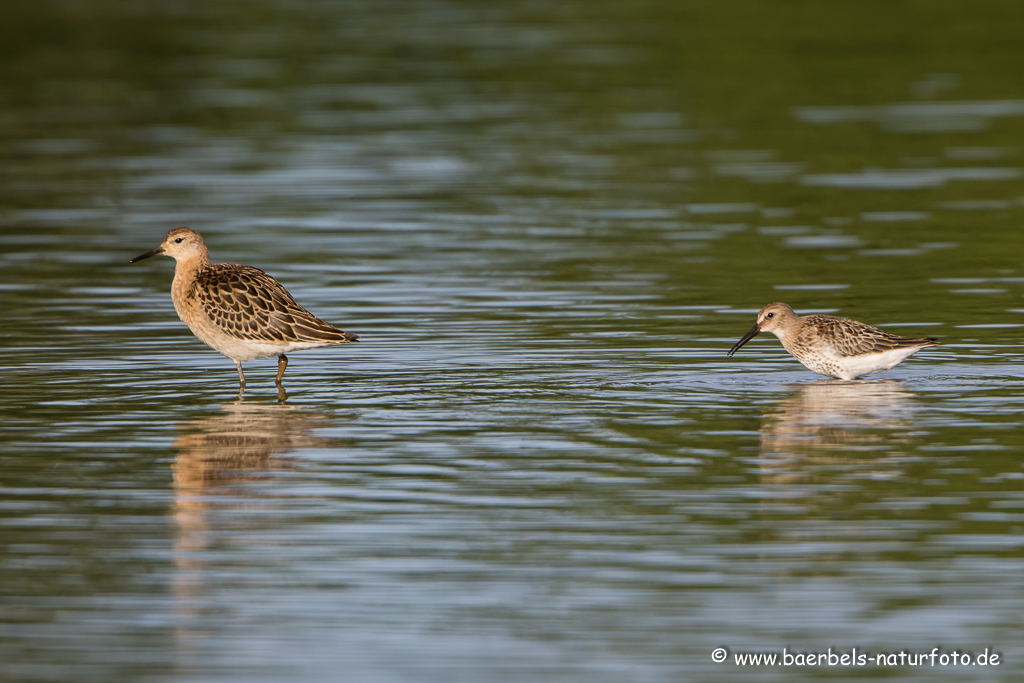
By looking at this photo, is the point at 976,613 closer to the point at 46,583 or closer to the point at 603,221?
the point at 46,583

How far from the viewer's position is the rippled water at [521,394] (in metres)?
9.62

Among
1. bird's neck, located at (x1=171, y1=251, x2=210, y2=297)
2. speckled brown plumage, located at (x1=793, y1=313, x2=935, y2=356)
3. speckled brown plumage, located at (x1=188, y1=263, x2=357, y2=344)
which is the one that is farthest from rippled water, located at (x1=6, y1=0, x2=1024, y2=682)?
bird's neck, located at (x1=171, y1=251, x2=210, y2=297)

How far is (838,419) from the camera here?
14.1m

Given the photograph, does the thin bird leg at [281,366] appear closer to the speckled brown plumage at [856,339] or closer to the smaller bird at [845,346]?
the smaller bird at [845,346]

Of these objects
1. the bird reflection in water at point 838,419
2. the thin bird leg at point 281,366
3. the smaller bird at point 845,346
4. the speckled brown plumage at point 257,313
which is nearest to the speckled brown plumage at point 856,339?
the smaller bird at point 845,346

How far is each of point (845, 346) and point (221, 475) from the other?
5.81m

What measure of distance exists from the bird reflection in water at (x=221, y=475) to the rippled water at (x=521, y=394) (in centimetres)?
5

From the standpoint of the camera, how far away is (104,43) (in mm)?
47812

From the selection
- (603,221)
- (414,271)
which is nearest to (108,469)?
(414,271)

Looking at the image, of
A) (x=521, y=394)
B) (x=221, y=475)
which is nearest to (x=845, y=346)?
(x=521, y=394)

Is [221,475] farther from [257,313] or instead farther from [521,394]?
[257,313]

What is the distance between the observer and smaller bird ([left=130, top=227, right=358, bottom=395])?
1598 cm

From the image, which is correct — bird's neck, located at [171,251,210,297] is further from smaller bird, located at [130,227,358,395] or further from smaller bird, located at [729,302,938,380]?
smaller bird, located at [729,302,938,380]

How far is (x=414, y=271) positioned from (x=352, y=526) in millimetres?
11063
